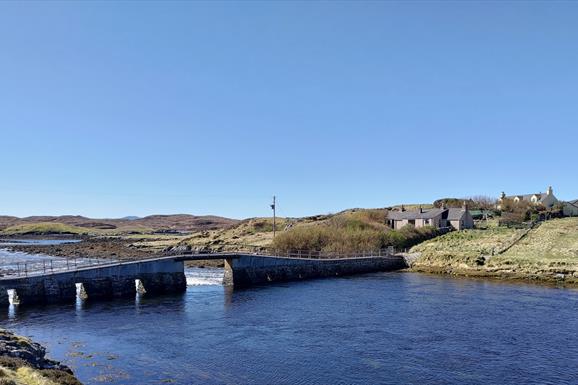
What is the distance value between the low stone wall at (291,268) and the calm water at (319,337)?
7.59 m

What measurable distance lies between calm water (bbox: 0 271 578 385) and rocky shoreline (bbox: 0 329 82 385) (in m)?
2.51

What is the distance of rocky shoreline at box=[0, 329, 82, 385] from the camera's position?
19797mm

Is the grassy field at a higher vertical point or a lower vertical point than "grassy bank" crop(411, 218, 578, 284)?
higher

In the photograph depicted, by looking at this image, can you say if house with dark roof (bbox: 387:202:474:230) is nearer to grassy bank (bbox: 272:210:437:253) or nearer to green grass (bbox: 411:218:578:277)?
grassy bank (bbox: 272:210:437:253)

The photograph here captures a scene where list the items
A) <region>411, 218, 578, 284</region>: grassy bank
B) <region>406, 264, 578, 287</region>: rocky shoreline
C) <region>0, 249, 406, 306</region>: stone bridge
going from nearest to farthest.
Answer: <region>0, 249, 406, 306</region>: stone bridge < <region>406, 264, 578, 287</region>: rocky shoreline < <region>411, 218, 578, 284</region>: grassy bank

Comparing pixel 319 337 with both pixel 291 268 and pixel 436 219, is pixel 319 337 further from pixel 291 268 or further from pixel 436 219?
pixel 436 219

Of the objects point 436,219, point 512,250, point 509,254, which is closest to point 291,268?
point 509,254

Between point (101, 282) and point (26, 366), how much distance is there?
30.6 m

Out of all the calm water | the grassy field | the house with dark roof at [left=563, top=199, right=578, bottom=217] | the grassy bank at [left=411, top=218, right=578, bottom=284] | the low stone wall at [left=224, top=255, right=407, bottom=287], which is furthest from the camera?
the house with dark roof at [left=563, top=199, right=578, bottom=217]

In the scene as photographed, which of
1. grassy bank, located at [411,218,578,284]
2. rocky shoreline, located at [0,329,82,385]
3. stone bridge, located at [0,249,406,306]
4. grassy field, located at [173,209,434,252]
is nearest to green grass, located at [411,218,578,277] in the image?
grassy bank, located at [411,218,578,284]

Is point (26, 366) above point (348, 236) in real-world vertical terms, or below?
below

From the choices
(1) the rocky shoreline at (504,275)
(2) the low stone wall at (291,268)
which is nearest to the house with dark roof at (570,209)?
(1) the rocky shoreline at (504,275)

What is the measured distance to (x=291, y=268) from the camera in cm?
6969

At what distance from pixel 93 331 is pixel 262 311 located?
49.1 ft
